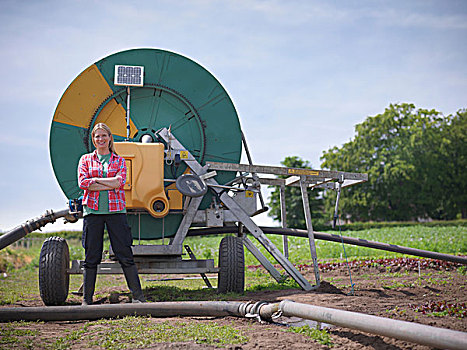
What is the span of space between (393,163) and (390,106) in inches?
292

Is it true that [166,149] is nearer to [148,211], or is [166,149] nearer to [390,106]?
[148,211]

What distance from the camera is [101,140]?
558 cm

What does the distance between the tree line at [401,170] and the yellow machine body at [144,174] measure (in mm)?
42722

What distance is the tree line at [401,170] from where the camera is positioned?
49.4m

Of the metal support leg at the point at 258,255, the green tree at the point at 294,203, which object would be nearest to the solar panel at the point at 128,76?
the metal support leg at the point at 258,255

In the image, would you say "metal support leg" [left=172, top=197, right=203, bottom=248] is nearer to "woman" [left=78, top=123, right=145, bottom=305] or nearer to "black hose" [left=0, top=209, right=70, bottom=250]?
"woman" [left=78, top=123, right=145, bottom=305]

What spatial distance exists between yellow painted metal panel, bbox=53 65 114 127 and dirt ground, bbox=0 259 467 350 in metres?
2.59

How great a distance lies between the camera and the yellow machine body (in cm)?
640

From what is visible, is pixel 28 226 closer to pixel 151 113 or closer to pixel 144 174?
pixel 144 174

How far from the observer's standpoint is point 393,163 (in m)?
49.6

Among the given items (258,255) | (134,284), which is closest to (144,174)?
(134,284)

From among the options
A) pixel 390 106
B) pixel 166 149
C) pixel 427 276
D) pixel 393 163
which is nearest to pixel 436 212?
pixel 393 163

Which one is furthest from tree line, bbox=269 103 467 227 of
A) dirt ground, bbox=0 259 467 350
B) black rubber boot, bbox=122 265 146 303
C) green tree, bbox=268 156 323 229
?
black rubber boot, bbox=122 265 146 303

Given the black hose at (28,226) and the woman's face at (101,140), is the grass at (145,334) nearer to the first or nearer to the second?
the woman's face at (101,140)
